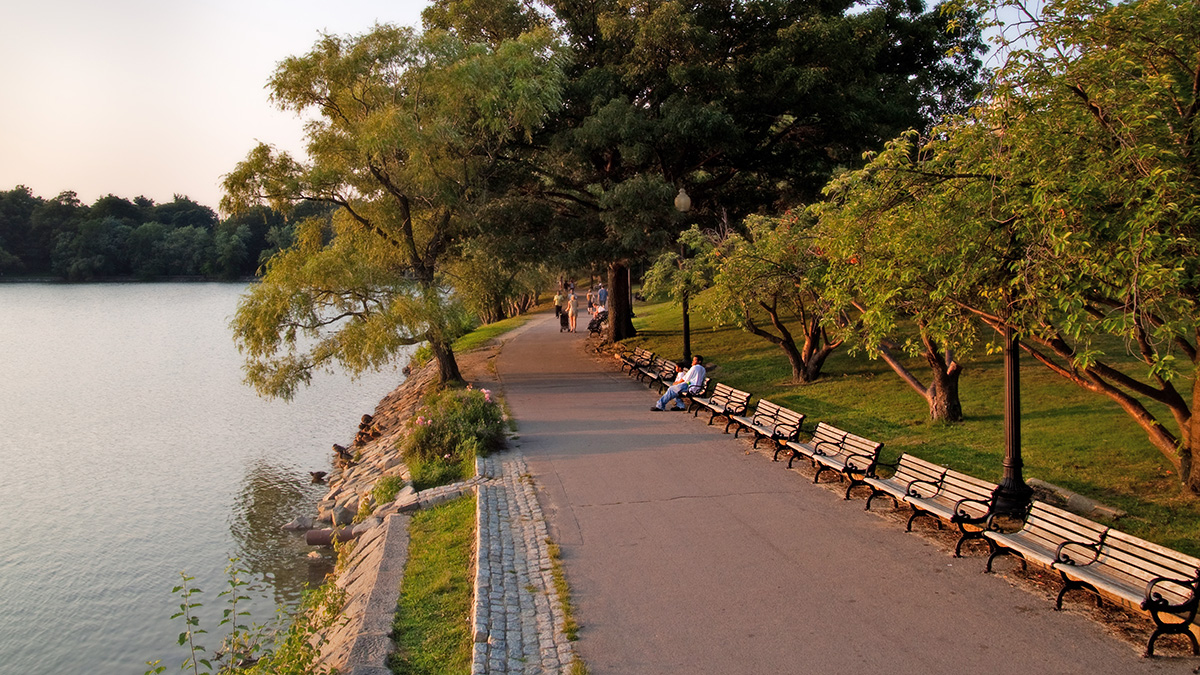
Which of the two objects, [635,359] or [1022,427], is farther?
[635,359]

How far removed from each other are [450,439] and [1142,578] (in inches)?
395

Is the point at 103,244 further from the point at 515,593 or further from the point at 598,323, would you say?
the point at 515,593

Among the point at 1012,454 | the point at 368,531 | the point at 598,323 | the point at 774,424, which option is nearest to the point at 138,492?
the point at 368,531

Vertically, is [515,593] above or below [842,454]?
below

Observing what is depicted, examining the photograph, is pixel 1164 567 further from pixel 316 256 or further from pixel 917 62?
pixel 917 62

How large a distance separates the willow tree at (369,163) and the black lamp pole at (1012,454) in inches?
505

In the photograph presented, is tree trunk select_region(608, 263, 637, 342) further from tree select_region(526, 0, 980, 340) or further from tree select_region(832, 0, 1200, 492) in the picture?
tree select_region(832, 0, 1200, 492)

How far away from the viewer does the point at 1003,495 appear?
935 centimetres

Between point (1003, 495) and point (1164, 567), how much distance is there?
285 centimetres

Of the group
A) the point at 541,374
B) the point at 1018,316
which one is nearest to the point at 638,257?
the point at 541,374

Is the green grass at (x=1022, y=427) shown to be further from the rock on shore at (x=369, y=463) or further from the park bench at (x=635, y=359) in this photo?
the rock on shore at (x=369, y=463)

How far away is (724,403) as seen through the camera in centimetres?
1542

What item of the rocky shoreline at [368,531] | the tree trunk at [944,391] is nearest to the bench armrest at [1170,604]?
the rocky shoreline at [368,531]

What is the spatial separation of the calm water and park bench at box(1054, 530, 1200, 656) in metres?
9.42
